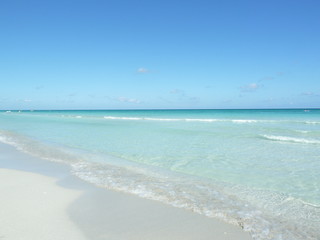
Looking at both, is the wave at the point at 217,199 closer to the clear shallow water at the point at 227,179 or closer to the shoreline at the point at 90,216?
the clear shallow water at the point at 227,179

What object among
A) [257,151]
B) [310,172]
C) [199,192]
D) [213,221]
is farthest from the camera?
[257,151]

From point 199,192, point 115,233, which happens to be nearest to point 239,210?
point 199,192

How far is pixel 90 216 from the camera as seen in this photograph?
439 centimetres

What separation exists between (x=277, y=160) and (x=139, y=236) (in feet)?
24.7

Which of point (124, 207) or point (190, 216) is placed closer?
point (190, 216)

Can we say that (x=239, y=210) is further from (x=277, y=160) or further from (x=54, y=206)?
(x=277, y=160)

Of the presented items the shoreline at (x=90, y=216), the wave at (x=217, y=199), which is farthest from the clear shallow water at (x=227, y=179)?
the shoreline at (x=90, y=216)

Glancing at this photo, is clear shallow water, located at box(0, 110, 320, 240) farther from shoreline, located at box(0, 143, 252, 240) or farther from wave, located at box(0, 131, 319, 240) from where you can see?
shoreline, located at box(0, 143, 252, 240)

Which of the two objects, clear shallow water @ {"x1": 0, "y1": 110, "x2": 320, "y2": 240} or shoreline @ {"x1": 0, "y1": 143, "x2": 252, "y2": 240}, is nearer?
shoreline @ {"x1": 0, "y1": 143, "x2": 252, "y2": 240}

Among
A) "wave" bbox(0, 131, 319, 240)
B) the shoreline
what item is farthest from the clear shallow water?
the shoreline

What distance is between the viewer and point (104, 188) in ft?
19.9

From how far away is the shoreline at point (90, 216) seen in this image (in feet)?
12.3

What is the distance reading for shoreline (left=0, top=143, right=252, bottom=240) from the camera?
148 inches

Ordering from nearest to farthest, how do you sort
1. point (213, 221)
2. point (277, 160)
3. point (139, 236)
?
point (139, 236) < point (213, 221) < point (277, 160)
